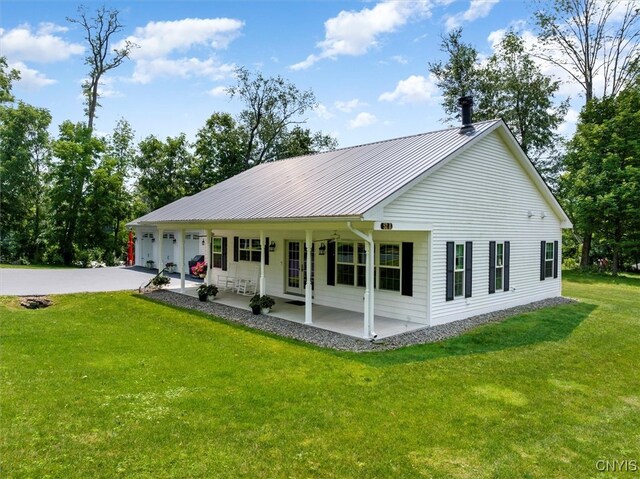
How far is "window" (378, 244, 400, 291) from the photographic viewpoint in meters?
10.6

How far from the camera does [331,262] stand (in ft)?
40.1

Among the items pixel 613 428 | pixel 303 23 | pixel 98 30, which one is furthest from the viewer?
pixel 98 30

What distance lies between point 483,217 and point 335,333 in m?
5.57

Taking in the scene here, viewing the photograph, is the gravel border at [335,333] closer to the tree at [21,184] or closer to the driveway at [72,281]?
the driveway at [72,281]

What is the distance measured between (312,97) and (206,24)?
19.2 metres

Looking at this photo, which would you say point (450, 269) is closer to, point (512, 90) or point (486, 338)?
point (486, 338)

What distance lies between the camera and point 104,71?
28.6 metres

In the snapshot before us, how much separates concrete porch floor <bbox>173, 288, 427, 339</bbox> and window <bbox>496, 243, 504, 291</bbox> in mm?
3735

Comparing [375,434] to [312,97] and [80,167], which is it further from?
[312,97]

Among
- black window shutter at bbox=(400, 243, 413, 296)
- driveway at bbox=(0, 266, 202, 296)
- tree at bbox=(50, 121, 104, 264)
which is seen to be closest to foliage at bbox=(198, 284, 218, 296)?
driveway at bbox=(0, 266, 202, 296)

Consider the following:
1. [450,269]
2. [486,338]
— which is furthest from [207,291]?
[486,338]

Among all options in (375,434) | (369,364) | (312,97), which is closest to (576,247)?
(312,97)

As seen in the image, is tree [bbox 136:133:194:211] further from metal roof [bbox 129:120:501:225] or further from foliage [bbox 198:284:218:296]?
foliage [bbox 198:284:218:296]

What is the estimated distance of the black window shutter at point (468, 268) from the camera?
11.0 meters
